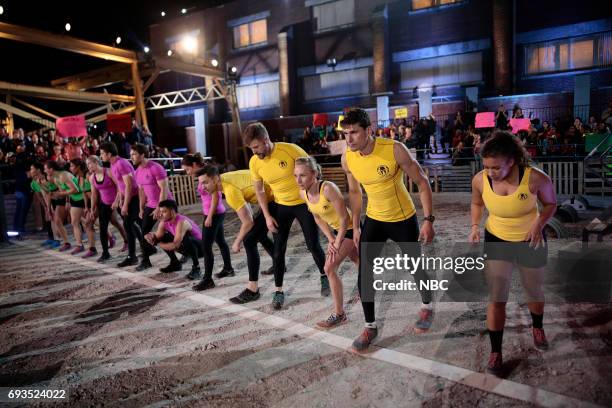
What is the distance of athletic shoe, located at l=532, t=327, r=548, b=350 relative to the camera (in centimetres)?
348

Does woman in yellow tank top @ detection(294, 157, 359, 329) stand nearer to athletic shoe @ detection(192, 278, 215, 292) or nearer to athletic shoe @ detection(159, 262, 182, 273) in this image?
athletic shoe @ detection(192, 278, 215, 292)

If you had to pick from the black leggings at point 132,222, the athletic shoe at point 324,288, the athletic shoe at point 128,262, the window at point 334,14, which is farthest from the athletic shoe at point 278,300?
the window at point 334,14

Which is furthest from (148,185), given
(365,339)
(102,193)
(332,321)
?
(365,339)

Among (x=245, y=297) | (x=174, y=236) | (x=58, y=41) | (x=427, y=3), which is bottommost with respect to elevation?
(x=245, y=297)

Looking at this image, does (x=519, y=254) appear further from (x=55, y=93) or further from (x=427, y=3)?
(x=55, y=93)

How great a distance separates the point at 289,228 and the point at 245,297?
3.47ft

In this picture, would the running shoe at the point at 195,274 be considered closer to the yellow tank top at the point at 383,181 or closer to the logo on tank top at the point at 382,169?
the yellow tank top at the point at 383,181

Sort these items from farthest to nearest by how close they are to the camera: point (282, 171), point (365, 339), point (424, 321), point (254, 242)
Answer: point (254, 242)
point (282, 171)
point (424, 321)
point (365, 339)

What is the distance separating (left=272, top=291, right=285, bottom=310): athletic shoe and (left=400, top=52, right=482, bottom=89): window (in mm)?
19675

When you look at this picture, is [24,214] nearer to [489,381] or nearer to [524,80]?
[489,381]

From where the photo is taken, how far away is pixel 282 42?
25.7m

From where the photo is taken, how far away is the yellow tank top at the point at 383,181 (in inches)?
149

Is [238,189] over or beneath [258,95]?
beneath

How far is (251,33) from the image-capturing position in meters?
27.9
